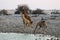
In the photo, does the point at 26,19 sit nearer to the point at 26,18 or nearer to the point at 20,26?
the point at 26,18

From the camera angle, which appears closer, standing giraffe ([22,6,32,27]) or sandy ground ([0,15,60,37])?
sandy ground ([0,15,60,37])

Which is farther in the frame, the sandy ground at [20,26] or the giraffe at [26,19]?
the giraffe at [26,19]

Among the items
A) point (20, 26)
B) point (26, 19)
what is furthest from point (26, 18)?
point (20, 26)

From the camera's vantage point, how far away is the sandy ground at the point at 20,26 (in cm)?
448

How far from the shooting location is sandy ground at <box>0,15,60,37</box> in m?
4.48

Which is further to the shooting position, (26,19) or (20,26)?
(20,26)

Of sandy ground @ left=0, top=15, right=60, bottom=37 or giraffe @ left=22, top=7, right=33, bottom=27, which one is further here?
giraffe @ left=22, top=7, right=33, bottom=27

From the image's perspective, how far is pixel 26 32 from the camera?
4582 mm

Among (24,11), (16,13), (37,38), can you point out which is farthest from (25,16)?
(37,38)

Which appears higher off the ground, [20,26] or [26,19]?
[26,19]

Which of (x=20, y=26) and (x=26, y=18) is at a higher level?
(x=26, y=18)

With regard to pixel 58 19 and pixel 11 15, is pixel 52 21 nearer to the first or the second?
pixel 58 19

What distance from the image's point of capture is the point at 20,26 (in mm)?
4816

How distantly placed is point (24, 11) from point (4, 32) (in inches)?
24.2
